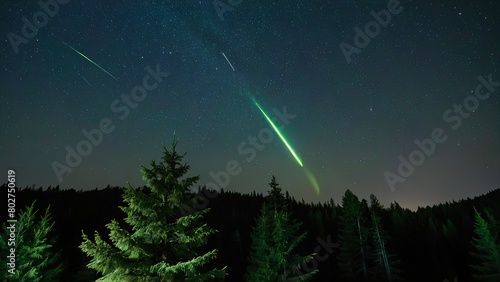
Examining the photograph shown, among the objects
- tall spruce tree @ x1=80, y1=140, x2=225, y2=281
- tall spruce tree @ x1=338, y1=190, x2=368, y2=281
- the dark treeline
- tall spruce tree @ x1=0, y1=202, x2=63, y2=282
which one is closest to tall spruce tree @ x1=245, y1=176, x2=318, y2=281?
tall spruce tree @ x1=80, y1=140, x2=225, y2=281

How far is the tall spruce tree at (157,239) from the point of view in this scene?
8078 mm

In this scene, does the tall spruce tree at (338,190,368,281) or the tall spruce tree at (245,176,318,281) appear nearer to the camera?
the tall spruce tree at (245,176,318,281)

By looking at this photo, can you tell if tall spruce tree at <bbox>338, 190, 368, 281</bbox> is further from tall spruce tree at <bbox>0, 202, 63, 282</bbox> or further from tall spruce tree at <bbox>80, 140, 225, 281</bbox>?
tall spruce tree at <bbox>80, 140, 225, 281</bbox>

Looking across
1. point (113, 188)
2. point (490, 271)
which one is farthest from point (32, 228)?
point (113, 188)

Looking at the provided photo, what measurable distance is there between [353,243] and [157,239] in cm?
3525

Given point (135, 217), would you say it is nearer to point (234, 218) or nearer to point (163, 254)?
point (163, 254)

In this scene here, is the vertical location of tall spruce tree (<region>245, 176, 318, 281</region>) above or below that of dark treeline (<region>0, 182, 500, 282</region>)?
below

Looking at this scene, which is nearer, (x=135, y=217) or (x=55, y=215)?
(x=135, y=217)

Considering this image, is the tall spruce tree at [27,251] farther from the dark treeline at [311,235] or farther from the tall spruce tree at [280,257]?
the dark treeline at [311,235]

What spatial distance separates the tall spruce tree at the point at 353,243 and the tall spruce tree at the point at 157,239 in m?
33.6

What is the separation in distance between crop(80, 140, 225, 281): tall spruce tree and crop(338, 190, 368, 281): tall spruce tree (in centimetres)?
3362

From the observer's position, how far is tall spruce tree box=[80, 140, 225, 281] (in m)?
8.08

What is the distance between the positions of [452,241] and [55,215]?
9492 cm

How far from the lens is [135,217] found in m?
8.88
